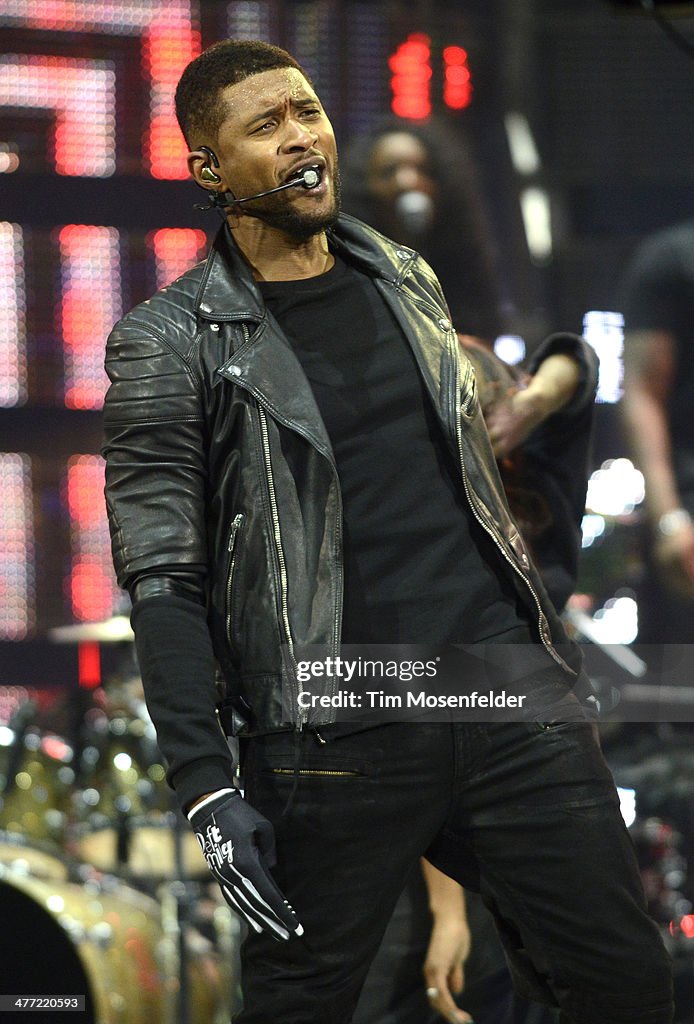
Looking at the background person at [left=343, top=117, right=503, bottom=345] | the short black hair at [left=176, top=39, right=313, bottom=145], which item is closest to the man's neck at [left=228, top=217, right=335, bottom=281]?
the short black hair at [left=176, top=39, right=313, bottom=145]

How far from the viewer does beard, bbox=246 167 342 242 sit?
2092 mm

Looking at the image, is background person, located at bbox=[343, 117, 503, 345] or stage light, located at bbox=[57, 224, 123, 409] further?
stage light, located at bbox=[57, 224, 123, 409]

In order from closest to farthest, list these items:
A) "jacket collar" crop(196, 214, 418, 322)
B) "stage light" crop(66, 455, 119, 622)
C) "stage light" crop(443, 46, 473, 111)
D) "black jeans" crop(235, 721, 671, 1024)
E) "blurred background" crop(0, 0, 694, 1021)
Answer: "black jeans" crop(235, 721, 671, 1024) → "jacket collar" crop(196, 214, 418, 322) → "blurred background" crop(0, 0, 694, 1021) → "stage light" crop(443, 46, 473, 111) → "stage light" crop(66, 455, 119, 622)

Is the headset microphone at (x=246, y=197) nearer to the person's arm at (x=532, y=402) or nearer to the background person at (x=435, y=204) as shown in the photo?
the person's arm at (x=532, y=402)

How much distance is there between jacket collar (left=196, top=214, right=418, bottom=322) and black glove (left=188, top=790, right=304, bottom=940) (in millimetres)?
732

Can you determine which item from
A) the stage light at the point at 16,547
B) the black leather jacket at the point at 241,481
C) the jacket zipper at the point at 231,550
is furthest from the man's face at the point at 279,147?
the stage light at the point at 16,547

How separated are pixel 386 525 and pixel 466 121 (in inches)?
66.6

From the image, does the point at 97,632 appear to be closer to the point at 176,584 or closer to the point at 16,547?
the point at 16,547

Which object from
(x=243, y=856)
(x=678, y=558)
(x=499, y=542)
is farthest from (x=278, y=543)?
(x=678, y=558)

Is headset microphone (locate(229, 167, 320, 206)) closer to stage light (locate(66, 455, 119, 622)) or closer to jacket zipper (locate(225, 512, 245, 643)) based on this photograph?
jacket zipper (locate(225, 512, 245, 643))

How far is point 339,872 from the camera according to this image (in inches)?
77.2

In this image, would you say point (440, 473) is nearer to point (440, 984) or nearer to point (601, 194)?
point (440, 984)

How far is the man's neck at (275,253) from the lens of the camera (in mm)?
2156

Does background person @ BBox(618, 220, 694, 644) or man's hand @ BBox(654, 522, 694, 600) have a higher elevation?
background person @ BBox(618, 220, 694, 644)
